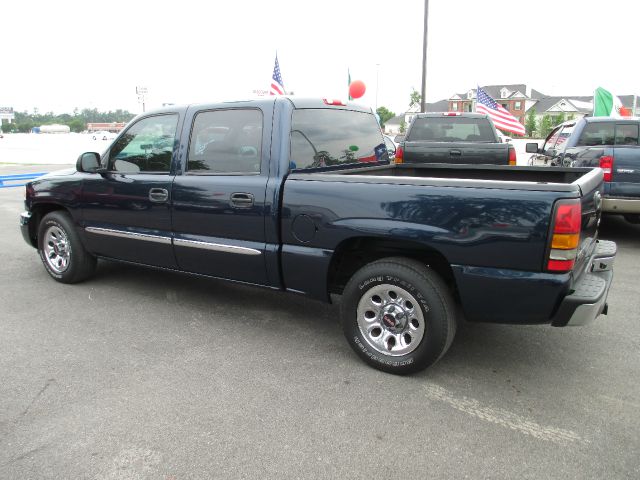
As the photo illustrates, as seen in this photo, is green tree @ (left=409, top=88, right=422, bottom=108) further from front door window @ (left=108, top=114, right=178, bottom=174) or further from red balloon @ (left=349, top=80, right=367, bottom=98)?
front door window @ (left=108, top=114, right=178, bottom=174)

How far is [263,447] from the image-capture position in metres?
2.59

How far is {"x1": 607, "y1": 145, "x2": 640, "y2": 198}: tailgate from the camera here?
6.52 m

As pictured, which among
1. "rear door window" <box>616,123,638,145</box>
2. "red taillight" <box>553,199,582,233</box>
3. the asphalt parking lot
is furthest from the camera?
"rear door window" <box>616,123,638,145</box>

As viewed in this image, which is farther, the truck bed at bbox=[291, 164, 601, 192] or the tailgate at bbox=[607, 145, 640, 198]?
the tailgate at bbox=[607, 145, 640, 198]

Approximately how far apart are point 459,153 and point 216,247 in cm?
539

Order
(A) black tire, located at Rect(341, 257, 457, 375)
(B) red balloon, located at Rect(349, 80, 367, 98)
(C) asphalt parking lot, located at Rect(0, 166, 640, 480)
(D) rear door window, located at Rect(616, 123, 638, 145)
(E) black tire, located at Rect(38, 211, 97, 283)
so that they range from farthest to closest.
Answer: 1. (B) red balloon, located at Rect(349, 80, 367, 98)
2. (D) rear door window, located at Rect(616, 123, 638, 145)
3. (E) black tire, located at Rect(38, 211, 97, 283)
4. (A) black tire, located at Rect(341, 257, 457, 375)
5. (C) asphalt parking lot, located at Rect(0, 166, 640, 480)

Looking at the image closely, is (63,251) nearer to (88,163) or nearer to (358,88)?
(88,163)

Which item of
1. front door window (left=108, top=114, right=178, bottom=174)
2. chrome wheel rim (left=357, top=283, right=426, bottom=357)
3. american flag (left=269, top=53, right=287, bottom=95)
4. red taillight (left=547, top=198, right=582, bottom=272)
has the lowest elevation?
chrome wheel rim (left=357, top=283, right=426, bottom=357)

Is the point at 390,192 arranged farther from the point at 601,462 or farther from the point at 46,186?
the point at 46,186

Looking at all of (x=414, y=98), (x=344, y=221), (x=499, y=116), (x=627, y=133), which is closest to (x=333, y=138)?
(x=344, y=221)

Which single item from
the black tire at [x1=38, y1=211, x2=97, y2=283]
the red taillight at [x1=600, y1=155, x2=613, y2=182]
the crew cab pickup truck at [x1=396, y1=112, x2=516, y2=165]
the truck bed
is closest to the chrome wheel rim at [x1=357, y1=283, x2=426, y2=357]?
the truck bed

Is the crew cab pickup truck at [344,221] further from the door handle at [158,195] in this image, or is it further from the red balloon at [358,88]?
the red balloon at [358,88]

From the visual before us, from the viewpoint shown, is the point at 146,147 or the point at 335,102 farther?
the point at 146,147

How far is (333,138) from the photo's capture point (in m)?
4.14
